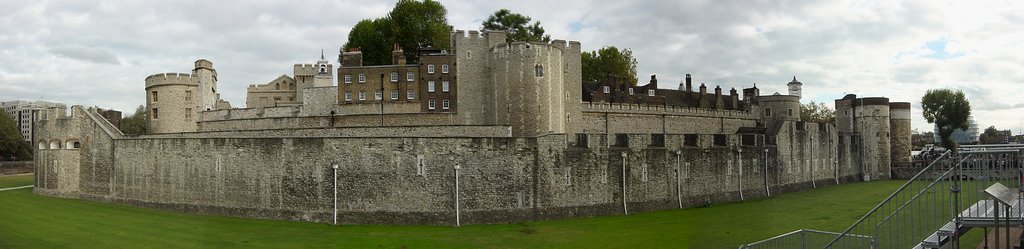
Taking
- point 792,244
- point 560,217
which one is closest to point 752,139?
point 560,217

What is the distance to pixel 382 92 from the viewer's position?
47.8 m

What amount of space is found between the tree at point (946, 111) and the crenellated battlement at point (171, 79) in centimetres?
8016

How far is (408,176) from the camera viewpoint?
101ft

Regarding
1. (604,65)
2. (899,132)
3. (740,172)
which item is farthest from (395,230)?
(899,132)

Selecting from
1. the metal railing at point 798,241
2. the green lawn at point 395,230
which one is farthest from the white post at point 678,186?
the metal railing at point 798,241

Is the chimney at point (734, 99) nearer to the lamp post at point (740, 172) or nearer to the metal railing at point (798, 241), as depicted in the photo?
the lamp post at point (740, 172)

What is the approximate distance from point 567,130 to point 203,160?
20717 millimetres

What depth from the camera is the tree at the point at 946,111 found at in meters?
83.8

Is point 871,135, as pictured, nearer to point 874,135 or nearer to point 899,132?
point 874,135

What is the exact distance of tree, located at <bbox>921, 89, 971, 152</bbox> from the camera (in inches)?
3300

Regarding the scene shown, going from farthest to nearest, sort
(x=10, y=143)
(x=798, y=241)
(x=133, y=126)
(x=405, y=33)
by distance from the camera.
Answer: (x=133, y=126) < (x=10, y=143) < (x=405, y=33) < (x=798, y=241)

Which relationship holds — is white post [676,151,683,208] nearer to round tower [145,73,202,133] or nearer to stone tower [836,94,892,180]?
stone tower [836,94,892,180]

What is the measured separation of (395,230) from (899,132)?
2073 inches

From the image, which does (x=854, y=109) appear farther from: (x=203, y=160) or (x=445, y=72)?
(x=203, y=160)
